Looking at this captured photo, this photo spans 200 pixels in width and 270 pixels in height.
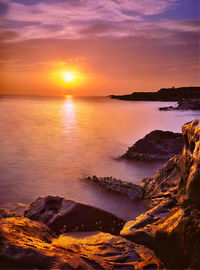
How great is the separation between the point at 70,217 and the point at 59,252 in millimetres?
2013

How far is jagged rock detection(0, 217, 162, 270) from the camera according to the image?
8.26 ft

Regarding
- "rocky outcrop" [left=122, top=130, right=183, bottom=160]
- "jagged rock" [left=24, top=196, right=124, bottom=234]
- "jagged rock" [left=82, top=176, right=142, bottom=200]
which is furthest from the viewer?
"rocky outcrop" [left=122, top=130, right=183, bottom=160]

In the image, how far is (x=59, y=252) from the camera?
2.91 m

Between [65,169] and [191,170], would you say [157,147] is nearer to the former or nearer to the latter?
[65,169]

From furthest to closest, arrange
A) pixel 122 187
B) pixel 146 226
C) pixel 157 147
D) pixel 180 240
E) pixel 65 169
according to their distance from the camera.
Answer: pixel 157 147 < pixel 65 169 < pixel 122 187 < pixel 146 226 < pixel 180 240

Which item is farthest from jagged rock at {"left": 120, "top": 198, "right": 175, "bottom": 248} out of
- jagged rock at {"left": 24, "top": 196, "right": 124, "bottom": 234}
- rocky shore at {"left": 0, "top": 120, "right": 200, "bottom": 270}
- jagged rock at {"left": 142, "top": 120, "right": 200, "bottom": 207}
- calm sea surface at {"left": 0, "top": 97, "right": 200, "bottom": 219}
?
calm sea surface at {"left": 0, "top": 97, "right": 200, "bottom": 219}

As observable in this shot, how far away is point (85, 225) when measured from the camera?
483cm

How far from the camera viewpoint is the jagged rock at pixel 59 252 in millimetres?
2518

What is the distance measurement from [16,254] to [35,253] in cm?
20

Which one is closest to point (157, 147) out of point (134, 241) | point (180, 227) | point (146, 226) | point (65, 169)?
point (65, 169)

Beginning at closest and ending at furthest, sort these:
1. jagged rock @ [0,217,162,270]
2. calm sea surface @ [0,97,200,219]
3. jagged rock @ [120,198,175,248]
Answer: jagged rock @ [0,217,162,270] < jagged rock @ [120,198,175,248] < calm sea surface @ [0,97,200,219]

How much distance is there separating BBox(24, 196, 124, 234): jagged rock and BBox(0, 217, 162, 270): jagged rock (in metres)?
0.84

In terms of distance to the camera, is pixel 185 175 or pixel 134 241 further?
pixel 185 175

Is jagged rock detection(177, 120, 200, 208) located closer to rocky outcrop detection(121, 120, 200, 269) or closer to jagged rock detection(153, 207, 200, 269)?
rocky outcrop detection(121, 120, 200, 269)
